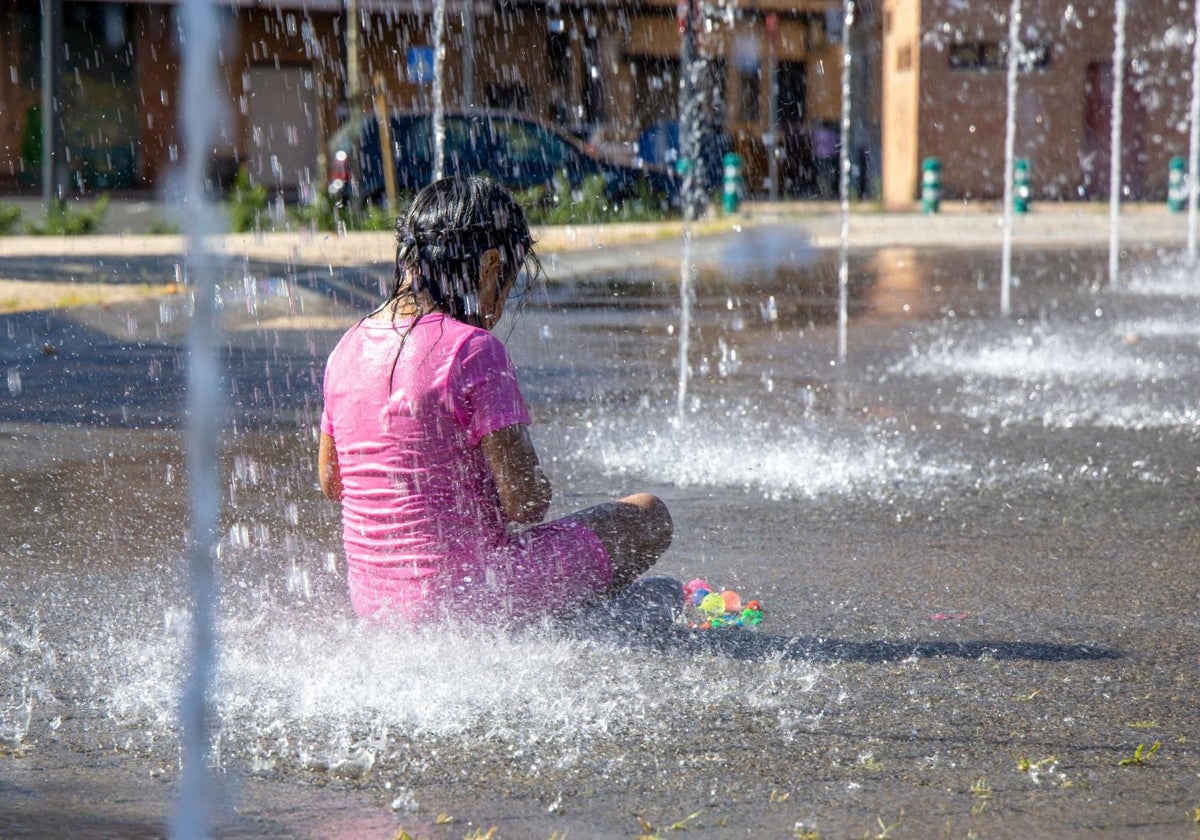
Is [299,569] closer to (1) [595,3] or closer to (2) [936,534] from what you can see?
(2) [936,534]

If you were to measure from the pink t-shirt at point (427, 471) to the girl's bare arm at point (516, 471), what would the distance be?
27 mm

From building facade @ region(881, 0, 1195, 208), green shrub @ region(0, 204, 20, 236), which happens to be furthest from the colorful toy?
building facade @ region(881, 0, 1195, 208)

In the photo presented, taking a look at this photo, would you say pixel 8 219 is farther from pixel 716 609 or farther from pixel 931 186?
pixel 716 609

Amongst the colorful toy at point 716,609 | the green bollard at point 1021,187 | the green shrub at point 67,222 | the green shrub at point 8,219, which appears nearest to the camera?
the colorful toy at point 716,609

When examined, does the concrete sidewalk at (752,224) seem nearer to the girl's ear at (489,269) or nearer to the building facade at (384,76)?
the building facade at (384,76)

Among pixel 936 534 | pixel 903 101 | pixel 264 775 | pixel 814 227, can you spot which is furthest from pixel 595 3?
pixel 264 775

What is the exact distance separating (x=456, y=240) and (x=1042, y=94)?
91.3ft

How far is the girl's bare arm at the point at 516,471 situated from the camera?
3.53m

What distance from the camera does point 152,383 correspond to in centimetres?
859

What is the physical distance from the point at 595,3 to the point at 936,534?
106 feet

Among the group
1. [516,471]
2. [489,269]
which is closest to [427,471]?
[516,471]

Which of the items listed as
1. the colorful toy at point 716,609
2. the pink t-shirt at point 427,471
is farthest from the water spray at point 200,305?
the colorful toy at point 716,609

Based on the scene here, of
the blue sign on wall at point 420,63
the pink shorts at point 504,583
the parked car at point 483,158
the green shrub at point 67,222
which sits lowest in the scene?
the pink shorts at point 504,583

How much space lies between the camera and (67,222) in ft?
61.0
